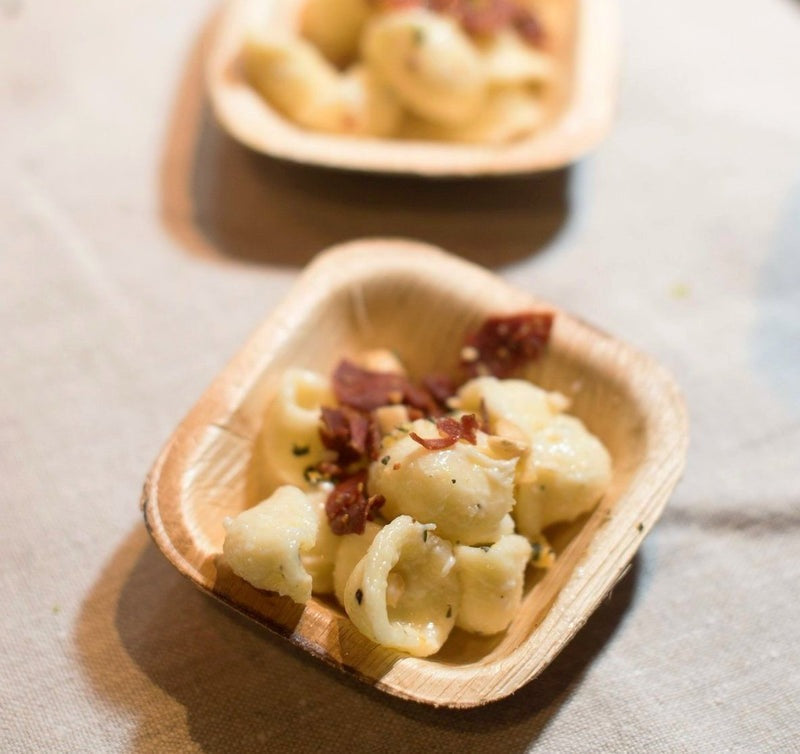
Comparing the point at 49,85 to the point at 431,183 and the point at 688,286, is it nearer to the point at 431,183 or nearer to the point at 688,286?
the point at 431,183

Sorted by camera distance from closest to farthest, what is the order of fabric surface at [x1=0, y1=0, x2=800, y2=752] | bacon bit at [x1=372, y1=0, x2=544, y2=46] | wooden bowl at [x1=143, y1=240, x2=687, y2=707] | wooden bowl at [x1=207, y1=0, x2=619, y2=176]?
wooden bowl at [x1=143, y1=240, x2=687, y2=707]
fabric surface at [x1=0, y1=0, x2=800, y2=752]
wooden bowl at [x1=207, y1=0, x2=619, y2=176]
bacon bit at [x1=372, y1=0, x2=544, y2=46]

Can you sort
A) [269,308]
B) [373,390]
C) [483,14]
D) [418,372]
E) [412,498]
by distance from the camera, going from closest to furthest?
[412,498], [373,390], [418,372], [269,308], [483,14]

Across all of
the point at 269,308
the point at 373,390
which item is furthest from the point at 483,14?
the point at 373,390

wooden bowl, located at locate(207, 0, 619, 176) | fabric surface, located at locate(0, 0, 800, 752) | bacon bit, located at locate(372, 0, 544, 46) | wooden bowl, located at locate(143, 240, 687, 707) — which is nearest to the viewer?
wooden bowl, located at locate(143, 240, 687, 707)

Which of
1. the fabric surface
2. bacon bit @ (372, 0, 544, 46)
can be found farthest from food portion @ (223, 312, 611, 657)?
bacon bit @ (372, 0, 544, 46)

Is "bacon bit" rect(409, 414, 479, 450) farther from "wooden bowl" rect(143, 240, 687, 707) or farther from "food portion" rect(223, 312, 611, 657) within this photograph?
"wooden bowl" rect(143, 240, 687, 707)

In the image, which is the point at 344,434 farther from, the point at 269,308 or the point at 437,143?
the point at 437,143
